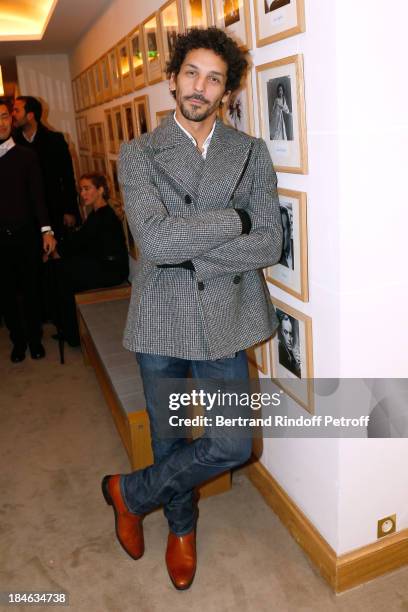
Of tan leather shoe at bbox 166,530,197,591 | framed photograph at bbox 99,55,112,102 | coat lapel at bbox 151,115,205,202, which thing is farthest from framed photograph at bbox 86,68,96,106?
tan leather shoe at bbox 166,530,197,591

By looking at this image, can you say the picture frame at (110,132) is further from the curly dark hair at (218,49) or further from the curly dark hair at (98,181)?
the curly dark hair at (218,49)

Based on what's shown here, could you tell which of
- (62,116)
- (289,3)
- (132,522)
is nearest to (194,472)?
(132,522)

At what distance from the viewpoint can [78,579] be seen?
7.25ft

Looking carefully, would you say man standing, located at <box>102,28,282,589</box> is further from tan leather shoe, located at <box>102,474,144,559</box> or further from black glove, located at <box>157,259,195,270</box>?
tan leather shoe, located at <box>102,474,144,559</box>

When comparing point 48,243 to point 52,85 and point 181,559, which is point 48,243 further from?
point 52,85

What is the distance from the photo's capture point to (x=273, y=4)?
1.87m

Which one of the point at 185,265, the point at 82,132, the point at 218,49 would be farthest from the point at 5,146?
the point at 185,265

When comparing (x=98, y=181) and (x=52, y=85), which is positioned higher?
(x=52, y=85)

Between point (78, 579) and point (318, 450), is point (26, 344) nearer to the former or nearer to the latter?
point (78, 579)

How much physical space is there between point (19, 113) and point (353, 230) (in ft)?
13.1

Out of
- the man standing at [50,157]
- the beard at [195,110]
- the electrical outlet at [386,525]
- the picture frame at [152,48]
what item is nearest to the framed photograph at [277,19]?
the beard at [195,110]

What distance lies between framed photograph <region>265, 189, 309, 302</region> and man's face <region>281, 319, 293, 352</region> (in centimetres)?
14

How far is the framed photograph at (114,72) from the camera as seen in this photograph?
414 centimetres

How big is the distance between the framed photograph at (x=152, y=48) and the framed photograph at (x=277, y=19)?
1.21 meters
